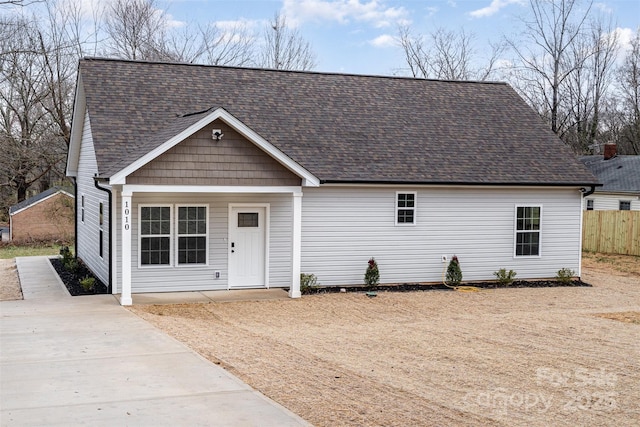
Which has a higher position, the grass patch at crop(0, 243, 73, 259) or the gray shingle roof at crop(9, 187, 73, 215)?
the gray shingle roof at crop(9, 187, 73, 215)

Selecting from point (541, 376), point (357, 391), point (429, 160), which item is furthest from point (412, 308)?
point (357, 391)

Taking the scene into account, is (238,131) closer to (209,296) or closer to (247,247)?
(247,247)

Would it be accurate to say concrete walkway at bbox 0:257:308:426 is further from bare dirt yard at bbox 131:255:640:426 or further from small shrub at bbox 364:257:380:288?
small shrub at bbox 364:257:380:288

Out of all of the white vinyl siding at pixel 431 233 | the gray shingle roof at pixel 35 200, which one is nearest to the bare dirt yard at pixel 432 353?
the white vinyl siding at pixel 431 233

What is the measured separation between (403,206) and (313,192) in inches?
102

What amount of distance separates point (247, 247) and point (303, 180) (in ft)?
7.99

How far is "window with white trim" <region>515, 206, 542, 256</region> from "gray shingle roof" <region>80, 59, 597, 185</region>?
93 cm

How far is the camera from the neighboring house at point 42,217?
36.5m

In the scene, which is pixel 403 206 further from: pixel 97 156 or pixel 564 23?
pixel 564 23

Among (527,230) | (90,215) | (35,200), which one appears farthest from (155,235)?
(35,200)

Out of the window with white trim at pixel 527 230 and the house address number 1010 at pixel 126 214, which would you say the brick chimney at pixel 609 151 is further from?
the house address number 1010 at pixel 126 214

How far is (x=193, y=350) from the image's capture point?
36.2 feet

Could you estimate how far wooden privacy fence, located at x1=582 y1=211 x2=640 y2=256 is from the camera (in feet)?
95.0

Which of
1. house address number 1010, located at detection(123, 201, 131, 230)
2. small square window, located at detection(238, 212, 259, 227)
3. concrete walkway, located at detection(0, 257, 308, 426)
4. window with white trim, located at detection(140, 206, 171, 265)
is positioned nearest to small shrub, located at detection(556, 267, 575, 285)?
small square window, located at detection(238, 212, 259, 227)
